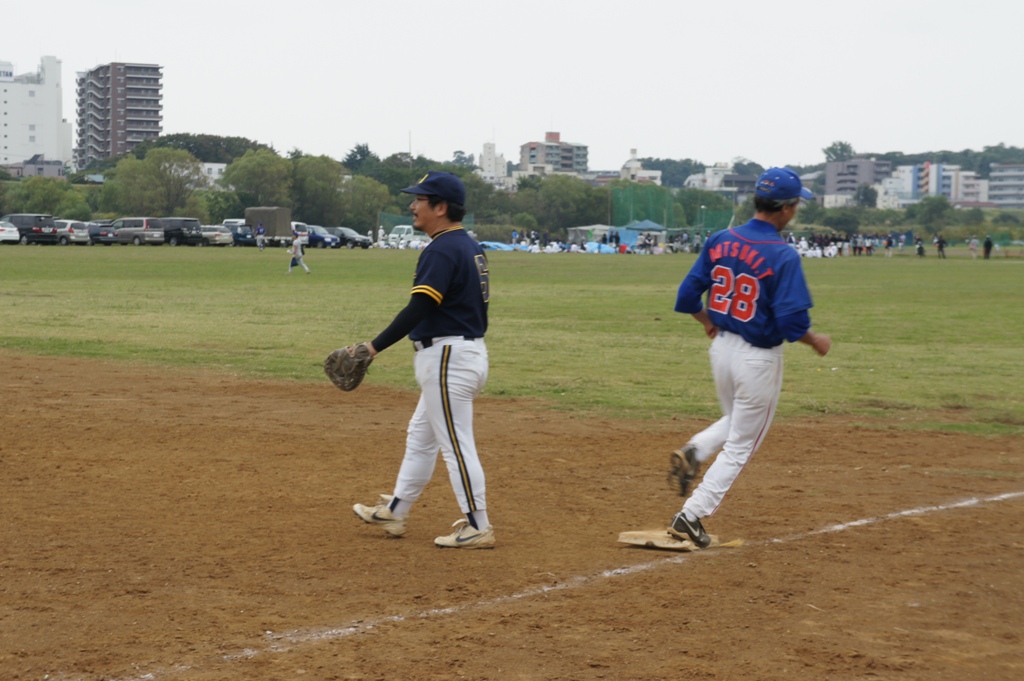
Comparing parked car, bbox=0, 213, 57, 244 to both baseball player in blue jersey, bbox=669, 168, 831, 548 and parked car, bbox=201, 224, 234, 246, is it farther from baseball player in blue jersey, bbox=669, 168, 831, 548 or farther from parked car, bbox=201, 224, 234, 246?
baseball player in blue jersey, bbox=669, 168, 831, 548

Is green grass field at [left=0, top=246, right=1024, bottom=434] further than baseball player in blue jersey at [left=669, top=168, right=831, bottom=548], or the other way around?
green grass field at [left=0, top=246, right=1024, bottom=434]

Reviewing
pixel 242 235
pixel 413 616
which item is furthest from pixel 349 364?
pixel 242 235

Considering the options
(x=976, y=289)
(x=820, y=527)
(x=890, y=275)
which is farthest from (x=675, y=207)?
(x=820, y=527)

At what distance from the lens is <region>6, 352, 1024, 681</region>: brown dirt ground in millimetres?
4457

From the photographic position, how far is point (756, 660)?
14.6 feet

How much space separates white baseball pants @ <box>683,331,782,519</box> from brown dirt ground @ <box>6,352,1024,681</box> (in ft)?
1.25

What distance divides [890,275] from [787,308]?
4079cm

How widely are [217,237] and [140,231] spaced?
4532 mm

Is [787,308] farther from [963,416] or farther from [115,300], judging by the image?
[115,300]

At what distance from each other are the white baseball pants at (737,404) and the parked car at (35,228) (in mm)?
62138

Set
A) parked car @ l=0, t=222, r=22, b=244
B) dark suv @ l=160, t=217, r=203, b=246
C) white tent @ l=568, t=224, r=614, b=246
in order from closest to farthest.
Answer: parked car @ l=0, t=222, r=22, b=244 → dark suv @ l=160, t=217, r=203, b=246 → white tent @ l=568, t=224, r=614, b=246

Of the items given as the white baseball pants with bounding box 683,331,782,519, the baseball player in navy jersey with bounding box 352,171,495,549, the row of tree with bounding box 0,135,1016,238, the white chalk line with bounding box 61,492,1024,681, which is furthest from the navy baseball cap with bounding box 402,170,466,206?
the row of tree with bounding box 0,135,1016,238

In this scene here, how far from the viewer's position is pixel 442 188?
233 inches

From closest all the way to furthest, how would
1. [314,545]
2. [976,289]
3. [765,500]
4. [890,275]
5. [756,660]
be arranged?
[756,660]
[314,545]
[765,500]
[976,289]
[890,275]
